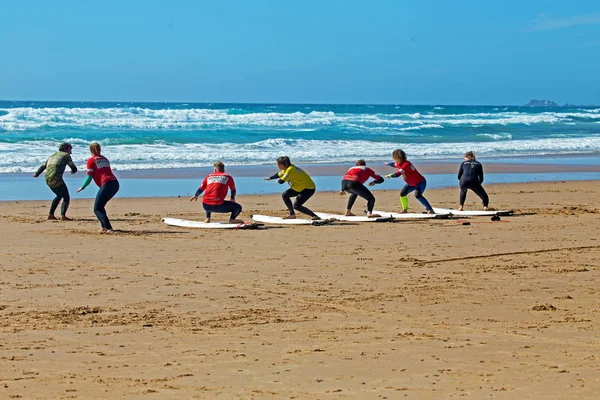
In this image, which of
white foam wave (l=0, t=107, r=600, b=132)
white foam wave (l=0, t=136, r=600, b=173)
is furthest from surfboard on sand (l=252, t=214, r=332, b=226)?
white foam wave (l=0, t=107, r=600, b=132)

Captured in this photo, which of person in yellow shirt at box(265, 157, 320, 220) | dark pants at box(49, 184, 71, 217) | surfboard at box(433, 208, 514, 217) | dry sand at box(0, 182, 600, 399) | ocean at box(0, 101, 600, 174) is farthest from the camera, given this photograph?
ocean at box(0, 101, 600, 174)

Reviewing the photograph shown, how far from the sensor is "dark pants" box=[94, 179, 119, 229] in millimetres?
13297

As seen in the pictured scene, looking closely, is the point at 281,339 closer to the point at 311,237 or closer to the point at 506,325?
the point at 506,325

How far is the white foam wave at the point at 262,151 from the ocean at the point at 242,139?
0.03m

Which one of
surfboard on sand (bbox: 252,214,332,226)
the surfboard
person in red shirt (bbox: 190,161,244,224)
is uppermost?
person in red shirt (bbox: 190,161,244,224)

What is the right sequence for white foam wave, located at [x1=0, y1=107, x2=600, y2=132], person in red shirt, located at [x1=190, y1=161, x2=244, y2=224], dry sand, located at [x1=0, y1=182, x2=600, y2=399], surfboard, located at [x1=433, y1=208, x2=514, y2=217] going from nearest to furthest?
dry sand, located at [x1=0, y1=182, x2=600, y2=399]
person in red shirt, located at [x1=190, y1=161, x2=244, y2=224]
surfboard, located at [x1=433, y1=208, x2=514, y2=217]
white foam wave, located at [x1=0, y1=107, x2=600, y2=132]

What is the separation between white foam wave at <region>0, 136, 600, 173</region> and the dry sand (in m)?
15.4

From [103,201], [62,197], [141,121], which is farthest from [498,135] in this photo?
[103,201]

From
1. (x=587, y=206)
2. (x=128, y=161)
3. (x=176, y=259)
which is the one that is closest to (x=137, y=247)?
(x=176, y=259)

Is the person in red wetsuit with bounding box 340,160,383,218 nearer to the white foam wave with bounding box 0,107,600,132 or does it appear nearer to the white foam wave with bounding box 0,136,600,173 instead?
the white foam wave with bounding box 0,136,600,173

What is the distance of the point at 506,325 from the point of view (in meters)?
7.13

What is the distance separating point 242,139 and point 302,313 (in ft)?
121

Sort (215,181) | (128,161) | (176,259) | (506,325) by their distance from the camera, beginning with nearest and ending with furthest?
(506,325), (176,259), (215,181), (128,161)

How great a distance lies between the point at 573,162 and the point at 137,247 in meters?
22.6
